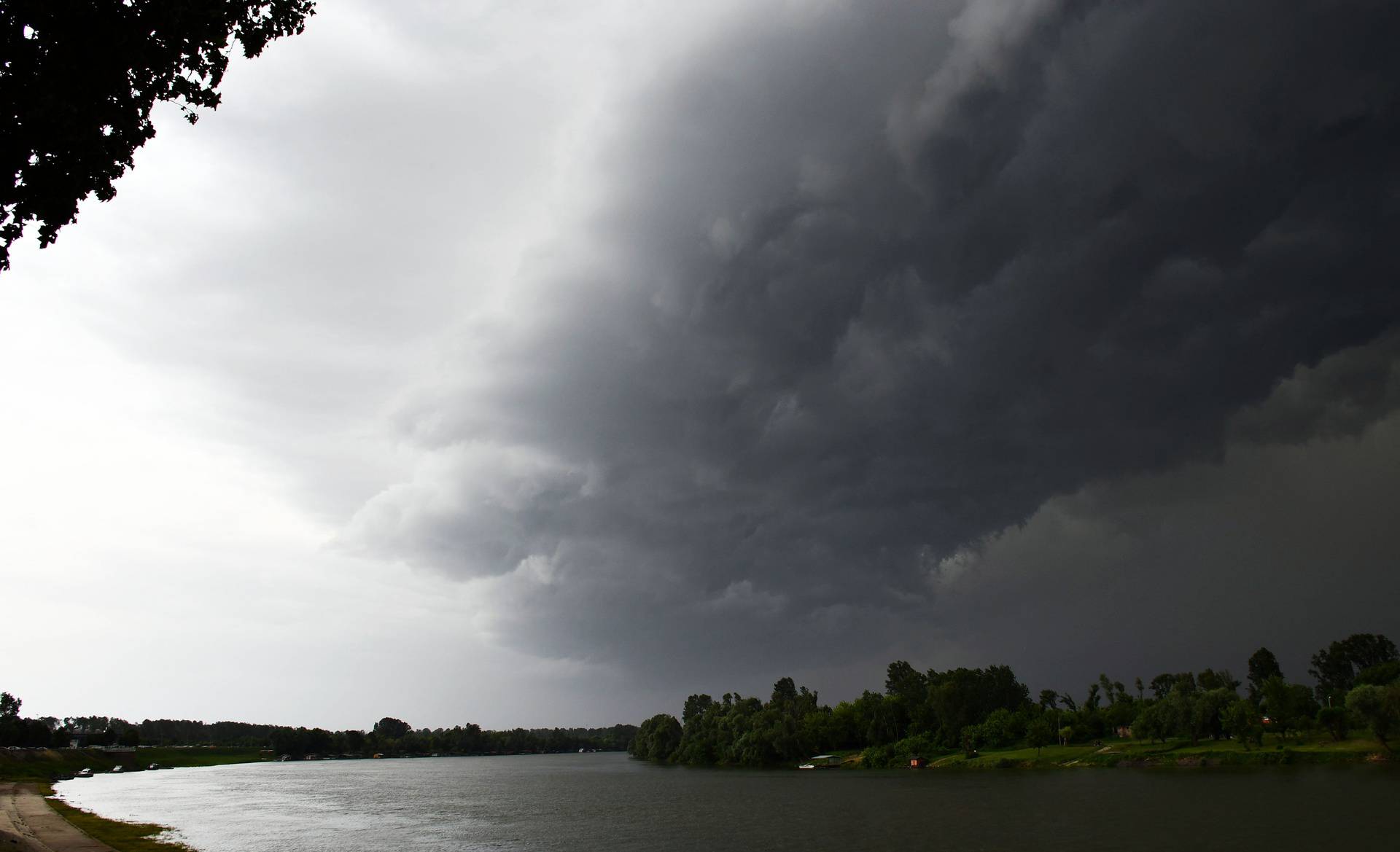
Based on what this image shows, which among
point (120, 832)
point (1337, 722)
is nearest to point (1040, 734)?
point (1337, 722)

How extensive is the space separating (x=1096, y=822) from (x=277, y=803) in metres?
116

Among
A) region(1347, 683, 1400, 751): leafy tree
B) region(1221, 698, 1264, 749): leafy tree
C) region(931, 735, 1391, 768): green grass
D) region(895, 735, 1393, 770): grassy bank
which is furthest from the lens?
region(1221, 698, 1264, 749): leafy tree

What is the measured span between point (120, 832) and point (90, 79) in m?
76.8

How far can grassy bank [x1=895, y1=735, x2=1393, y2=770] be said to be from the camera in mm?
127188

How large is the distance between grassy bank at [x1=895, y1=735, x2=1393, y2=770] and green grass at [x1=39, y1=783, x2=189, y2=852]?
144 metres

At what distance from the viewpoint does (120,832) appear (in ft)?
245

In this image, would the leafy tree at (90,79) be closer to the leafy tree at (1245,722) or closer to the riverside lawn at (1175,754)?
the riverside lawn at (1175,754)

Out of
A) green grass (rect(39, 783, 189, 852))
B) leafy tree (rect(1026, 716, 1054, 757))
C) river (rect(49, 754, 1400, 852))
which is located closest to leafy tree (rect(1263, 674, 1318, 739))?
river (rect(49, 754, 1400, 852))

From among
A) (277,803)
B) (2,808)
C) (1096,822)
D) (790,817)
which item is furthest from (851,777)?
(2,808)

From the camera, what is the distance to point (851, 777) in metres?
153

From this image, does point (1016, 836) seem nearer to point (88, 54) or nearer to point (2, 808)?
point (88, 54)

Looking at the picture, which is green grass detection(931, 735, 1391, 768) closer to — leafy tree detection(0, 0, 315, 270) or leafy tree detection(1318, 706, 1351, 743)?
leafy tree detection(1318, 706, 1351, 743)

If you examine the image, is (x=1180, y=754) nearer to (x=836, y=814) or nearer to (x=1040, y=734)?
(x=1040, y=734)

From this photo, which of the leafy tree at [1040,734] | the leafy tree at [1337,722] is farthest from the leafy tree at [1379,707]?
the leafy tree at [1040,734]
